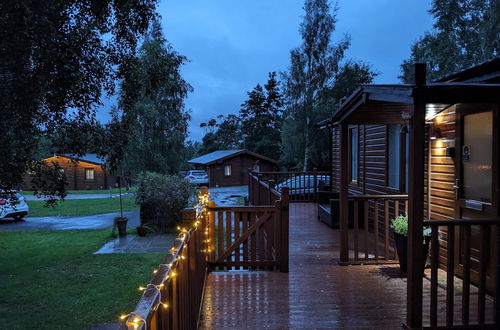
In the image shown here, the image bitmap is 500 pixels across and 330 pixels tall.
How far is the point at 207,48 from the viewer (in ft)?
395

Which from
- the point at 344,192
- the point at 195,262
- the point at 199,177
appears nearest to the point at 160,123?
the point at 199,177

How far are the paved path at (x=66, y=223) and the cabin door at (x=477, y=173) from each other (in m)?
11.8

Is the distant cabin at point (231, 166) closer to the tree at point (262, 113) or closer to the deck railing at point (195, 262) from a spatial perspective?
the tree at point (262, 113)

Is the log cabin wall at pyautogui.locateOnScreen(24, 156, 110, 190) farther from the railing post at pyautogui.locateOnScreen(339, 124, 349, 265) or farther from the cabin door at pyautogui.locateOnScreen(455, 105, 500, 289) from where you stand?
the cabin door at pyautogui.locateOnScreen(455, 105, 500, 289)

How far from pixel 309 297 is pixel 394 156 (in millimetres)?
4158

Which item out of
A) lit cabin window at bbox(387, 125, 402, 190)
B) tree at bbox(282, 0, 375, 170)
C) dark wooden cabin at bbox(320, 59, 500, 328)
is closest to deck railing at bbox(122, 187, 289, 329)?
dark wooden cabin at bbox(320, 59, 500, 328)

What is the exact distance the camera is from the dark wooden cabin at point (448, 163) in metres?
3.36

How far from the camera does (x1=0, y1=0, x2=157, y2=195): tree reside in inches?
219

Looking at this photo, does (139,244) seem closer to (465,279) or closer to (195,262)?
(195,262)

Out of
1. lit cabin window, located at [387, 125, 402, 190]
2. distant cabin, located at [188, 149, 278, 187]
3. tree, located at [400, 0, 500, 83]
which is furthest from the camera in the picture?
distant cabin, located at [188, 149, 278, 187]

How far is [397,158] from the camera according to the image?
7359mm

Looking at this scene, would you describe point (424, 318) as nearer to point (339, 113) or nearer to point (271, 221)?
point (271, 221)

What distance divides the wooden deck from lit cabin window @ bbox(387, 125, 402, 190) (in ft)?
7.47

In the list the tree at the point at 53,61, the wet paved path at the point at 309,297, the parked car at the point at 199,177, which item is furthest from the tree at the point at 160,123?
the wet paved path at the point at 309,297
